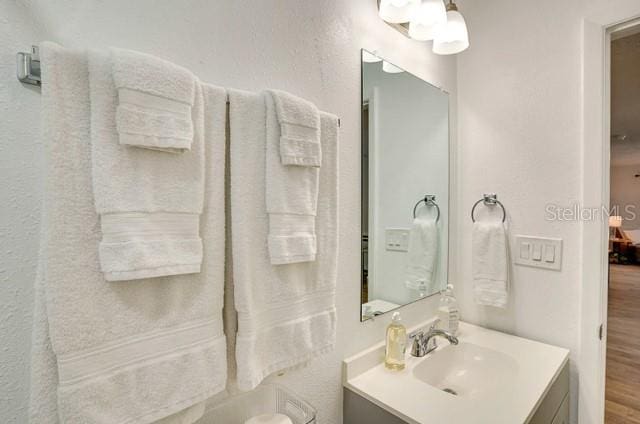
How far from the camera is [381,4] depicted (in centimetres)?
103

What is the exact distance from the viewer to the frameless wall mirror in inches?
41.4

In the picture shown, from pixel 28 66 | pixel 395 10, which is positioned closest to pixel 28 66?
pixel 28 66

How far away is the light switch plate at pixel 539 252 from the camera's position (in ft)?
3.93

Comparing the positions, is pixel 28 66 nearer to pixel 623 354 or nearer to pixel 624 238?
pixel 623 354

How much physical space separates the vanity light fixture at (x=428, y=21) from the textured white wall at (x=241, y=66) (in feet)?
0.14

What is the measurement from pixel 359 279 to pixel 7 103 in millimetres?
911

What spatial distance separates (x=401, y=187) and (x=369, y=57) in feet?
1.61

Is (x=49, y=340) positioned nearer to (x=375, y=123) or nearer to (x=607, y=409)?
(x=375, y=123)

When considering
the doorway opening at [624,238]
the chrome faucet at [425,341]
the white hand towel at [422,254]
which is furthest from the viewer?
the doorway opening at [624,238]

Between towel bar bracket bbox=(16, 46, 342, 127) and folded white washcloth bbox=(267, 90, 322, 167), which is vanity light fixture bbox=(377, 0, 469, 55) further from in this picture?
towel bar bracket bbox=(16, 46, 342, 127)

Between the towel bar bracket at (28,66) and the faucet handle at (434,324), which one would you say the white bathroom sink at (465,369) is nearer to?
the faucet handle at (434,324)

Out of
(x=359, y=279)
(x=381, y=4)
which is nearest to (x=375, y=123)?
(x=381, y=4)

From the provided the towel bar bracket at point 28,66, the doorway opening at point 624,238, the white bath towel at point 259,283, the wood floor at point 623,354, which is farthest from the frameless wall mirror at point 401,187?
the wood floor at point 623,354

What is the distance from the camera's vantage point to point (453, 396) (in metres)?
0.86
